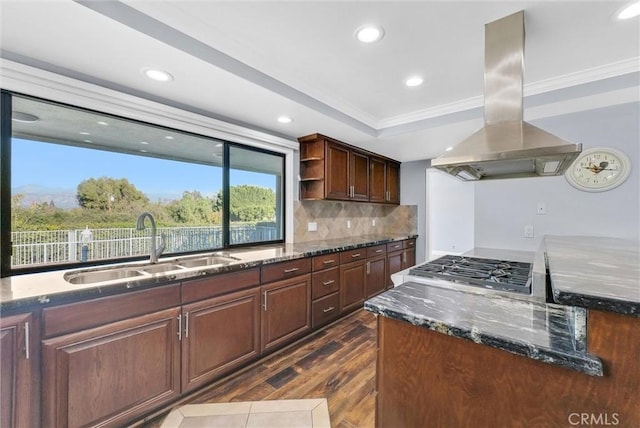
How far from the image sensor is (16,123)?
1.70 meters

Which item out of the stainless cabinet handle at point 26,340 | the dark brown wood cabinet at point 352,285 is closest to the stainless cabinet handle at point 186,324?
the stainless cabinet handle at point 26,340

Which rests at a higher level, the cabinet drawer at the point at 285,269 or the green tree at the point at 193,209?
the green tree at the point at 193,209

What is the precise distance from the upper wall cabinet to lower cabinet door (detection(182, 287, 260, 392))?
62.6 inches

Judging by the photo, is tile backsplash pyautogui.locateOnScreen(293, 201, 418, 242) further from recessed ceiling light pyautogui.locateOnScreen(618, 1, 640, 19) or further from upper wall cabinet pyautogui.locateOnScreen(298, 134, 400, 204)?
recessed ceiling light pyautogui.locateOnScreen(618, 1, 640, 19)

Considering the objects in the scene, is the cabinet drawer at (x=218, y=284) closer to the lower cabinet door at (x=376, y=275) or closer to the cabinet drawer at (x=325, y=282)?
the cabinet drawer at (x=325, y=282)

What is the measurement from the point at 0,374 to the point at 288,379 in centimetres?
158

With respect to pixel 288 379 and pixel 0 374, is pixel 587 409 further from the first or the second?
pixel 0 374

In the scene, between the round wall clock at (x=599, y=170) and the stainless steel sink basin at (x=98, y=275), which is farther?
A: the round wall clock at (x=599, y=170)

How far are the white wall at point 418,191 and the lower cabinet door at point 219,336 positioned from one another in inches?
137

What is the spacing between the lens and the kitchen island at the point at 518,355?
750 millimetres

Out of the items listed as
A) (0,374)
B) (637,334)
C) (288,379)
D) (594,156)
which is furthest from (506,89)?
(0,374)

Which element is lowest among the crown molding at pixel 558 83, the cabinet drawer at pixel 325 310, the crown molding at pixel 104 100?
the cabinet drawer at pixel 325 310

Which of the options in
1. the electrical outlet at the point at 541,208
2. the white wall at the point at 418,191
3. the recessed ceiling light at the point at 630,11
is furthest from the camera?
the white wall at the point at 418,191

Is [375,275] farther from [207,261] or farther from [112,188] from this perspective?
[112,188]
